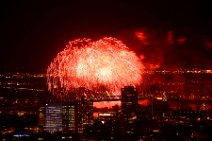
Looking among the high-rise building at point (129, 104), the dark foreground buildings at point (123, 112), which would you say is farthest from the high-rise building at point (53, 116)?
the high-rise building at point (129, 104)

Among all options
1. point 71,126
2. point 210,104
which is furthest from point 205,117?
point 71,126

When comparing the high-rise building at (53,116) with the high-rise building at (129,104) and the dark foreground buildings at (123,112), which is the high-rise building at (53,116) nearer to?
the dark foreground buildings at (123,112)

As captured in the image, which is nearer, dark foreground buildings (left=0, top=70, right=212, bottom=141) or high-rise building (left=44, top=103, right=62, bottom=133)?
dark foreground buildings (left=0, top=70, right=212, bottom=141)

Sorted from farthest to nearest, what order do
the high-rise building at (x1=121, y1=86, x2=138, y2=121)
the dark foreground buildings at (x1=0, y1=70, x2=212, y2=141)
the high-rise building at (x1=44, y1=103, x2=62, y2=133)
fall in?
the high-rise building at (x1=44, y1=103, x2=62, y2=133)
the high-rise building at (x1=121, y1=86, x2=138, y2=121)
the dark foreground buildings at (x1=0, y1=70, x2=212, y2=141)

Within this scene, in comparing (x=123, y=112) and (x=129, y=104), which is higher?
(x=129, y=104)

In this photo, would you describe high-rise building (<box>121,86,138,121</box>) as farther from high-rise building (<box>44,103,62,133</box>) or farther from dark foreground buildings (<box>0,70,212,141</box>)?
high-rise building (<box>44,103,62,133</box>)

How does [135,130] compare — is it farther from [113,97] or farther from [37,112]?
[37,112]

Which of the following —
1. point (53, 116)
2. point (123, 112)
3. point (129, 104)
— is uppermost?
point (129, 104)

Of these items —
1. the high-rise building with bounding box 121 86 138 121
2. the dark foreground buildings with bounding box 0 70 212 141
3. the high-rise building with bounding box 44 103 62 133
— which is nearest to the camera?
the dark foreground buildings with bounding box 0 70 212 141

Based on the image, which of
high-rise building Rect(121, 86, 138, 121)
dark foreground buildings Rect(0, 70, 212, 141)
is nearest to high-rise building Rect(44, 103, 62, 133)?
dark foreground buildings Rect(0, 70, 212, 141)

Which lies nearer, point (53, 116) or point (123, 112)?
point (123, 112)

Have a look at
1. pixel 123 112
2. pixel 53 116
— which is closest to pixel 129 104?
pixel 123 112

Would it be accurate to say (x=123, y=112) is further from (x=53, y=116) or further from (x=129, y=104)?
(x=53, y=116)
